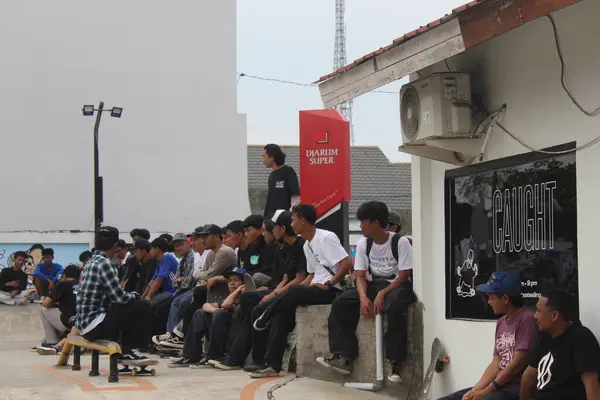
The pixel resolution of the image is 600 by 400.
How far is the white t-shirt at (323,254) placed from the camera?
10586mm

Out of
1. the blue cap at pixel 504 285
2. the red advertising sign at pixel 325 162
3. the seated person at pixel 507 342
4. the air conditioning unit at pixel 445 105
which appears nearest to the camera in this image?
the seated person at pixel 507 342

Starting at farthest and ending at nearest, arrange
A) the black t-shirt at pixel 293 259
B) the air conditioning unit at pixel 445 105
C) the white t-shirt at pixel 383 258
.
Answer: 1. the black t-shirt at pixel 293 259
2. the white t-shirt at pixel 383 258
3. the air conditioning unit at pixel 445 105

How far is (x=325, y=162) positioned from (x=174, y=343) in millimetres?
4063

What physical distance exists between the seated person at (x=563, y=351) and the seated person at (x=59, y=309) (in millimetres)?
8697

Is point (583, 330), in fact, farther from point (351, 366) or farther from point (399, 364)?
point (351, 366)

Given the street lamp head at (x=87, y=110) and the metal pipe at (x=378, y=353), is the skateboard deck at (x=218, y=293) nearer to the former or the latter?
the metal pipe at (x=378, y=353)

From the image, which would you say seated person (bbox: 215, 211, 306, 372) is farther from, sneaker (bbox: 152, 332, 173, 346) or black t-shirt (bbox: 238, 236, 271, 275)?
sneaker (bbox: 152, 332, 173, 346)

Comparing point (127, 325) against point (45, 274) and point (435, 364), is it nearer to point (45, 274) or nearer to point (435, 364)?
point (435, 364)

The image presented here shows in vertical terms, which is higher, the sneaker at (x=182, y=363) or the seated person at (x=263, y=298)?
the seated person at (x=263, y=298)

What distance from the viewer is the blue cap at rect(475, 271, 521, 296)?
710 centimetres

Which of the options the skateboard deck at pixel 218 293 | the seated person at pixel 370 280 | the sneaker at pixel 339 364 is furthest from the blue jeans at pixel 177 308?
the seated person at pixel 370 280

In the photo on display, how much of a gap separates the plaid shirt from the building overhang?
3.32 metres

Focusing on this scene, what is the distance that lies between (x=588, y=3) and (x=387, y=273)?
373 cm

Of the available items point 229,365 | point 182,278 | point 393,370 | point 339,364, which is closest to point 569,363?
point 393,370
